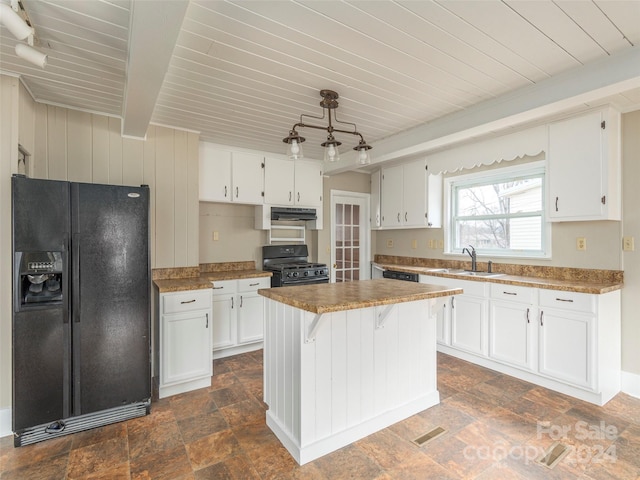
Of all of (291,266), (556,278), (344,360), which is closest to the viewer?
(344,360)

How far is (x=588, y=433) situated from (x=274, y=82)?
3.16 m

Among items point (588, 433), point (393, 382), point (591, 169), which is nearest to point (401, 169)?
point (591, 169)

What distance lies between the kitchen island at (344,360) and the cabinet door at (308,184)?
6.74ft

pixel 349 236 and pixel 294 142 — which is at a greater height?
pixel 294 142

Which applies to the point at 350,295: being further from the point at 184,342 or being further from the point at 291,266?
the point at 291,266

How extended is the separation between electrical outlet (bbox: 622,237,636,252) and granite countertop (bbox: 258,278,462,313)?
62.5 inches

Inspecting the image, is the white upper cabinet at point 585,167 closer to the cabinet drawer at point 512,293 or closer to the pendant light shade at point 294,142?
the cabinet drawer at point 512,293

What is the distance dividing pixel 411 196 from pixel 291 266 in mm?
1793

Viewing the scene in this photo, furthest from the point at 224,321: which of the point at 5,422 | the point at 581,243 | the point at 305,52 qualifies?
the point at 581,243

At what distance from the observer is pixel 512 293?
300cm

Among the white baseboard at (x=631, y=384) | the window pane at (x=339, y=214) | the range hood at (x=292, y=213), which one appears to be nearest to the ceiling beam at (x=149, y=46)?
the range hood at (x=292, y=213)

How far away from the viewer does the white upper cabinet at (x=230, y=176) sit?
11.8 feet

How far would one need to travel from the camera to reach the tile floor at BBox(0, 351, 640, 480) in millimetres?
1823

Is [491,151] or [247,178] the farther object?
[247,178]
